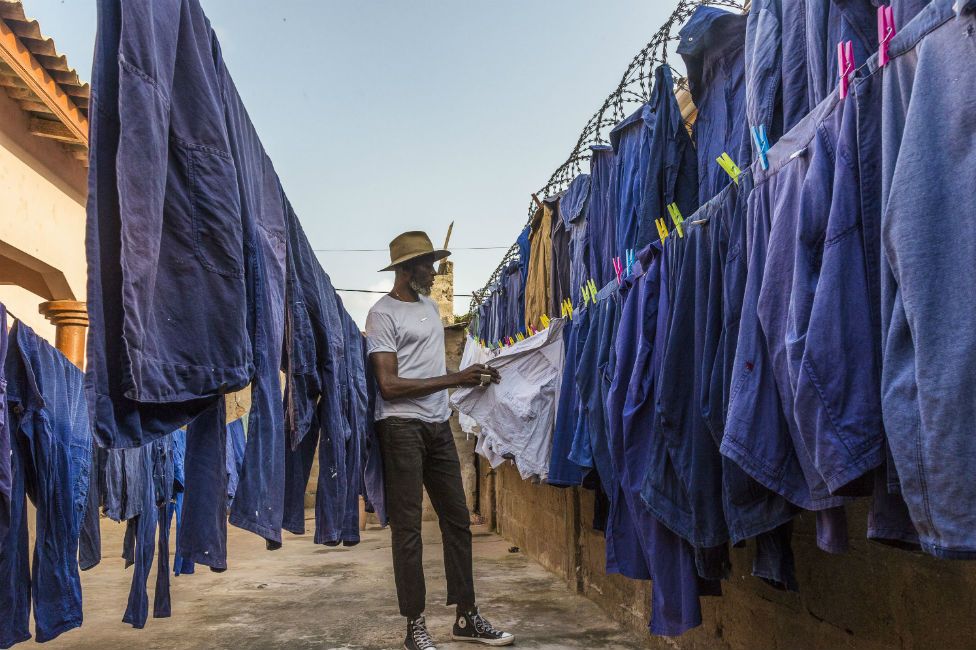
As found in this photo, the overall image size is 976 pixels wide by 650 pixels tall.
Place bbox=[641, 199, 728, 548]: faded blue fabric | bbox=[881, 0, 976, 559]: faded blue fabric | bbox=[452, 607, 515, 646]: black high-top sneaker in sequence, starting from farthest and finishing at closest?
bbox=[452, 607, 515, 646]: black high-top sneaker → bbox=[641, 199, 728, 548]: faded blue fabric → bbox=[881, 0, 976, 559]: faded blue fabric

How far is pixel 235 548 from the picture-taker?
26.0ft

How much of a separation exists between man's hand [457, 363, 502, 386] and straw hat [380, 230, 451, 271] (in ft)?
2.12

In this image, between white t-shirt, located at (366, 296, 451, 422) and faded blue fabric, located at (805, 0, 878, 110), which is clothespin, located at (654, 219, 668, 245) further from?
white t-shirt, located at (366, 296, 451, 422)

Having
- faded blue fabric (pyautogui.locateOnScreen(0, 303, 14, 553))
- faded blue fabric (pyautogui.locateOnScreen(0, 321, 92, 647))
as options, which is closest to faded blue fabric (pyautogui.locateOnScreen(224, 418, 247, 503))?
faded blue fabric (pyautogui.locateOnScreen(0, 321, 92, 647))

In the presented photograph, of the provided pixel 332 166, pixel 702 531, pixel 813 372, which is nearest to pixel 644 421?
pixel 702 531

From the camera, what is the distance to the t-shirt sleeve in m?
3.73

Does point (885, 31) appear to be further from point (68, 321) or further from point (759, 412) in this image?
point (68, 321)

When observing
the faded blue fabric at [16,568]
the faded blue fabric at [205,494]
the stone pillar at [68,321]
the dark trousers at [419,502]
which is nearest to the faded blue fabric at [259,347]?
the faded blue fabric at [205,494]

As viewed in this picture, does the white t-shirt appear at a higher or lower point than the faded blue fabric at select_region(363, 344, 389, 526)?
higher

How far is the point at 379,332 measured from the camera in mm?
3750

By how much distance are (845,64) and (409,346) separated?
2679 mm

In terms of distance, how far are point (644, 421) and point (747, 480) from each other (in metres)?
0.63

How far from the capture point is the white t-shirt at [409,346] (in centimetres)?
370

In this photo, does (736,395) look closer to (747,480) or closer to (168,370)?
(747,480)
